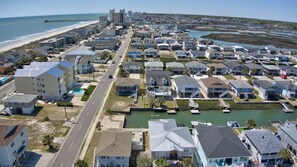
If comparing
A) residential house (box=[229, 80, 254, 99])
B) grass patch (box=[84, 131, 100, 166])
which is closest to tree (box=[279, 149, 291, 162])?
grass patch (box=[84, 131, 100, 166])

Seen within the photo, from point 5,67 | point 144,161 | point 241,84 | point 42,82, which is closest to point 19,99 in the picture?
point 42,82

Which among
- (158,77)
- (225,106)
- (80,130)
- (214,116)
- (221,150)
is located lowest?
(214,116)

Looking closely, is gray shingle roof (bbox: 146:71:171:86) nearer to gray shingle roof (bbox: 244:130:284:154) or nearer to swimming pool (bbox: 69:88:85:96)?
swimming pool (bbox: 69:88:85:96)

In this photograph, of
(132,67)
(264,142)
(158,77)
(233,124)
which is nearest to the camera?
(264,142)

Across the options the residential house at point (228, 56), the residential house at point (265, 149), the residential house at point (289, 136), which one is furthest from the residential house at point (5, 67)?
the residential house at point (228, 56)

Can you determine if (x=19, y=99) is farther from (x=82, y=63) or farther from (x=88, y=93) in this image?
(x=82, y=63)

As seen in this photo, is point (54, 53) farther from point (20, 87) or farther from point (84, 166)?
point (84, 166)

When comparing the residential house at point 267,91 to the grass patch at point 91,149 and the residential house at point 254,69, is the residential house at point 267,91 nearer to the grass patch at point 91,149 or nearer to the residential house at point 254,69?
the residential house at point 254,69
